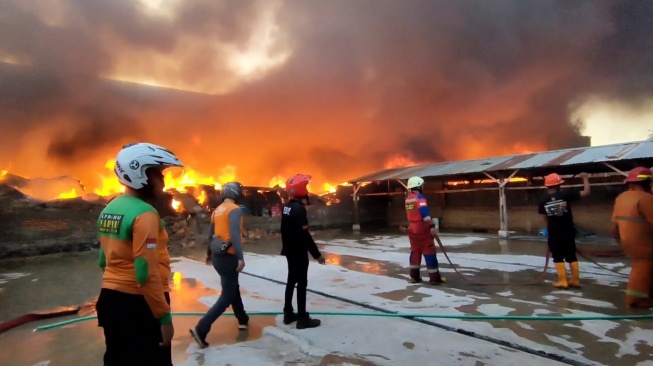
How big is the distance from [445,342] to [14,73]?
18.7 m

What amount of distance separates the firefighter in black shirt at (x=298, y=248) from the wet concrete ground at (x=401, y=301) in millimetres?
326

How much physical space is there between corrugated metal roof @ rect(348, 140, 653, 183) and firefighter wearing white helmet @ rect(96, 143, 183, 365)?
1171 cm

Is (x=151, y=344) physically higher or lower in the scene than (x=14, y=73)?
lower

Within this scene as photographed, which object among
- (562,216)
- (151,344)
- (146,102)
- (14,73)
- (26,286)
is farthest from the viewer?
(146,102)

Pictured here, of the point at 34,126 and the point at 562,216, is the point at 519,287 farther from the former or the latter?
the point at 34,126

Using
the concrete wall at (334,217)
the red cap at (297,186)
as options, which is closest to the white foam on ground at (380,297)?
the red cap at (297,186)

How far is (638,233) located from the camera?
452 cm

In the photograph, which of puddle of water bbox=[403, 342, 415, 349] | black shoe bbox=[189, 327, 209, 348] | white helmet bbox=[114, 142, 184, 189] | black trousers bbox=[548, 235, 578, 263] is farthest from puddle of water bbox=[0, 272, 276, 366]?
black trousers bbox=[548, 235, 578, 263]

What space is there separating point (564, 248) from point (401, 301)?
2.54 metres

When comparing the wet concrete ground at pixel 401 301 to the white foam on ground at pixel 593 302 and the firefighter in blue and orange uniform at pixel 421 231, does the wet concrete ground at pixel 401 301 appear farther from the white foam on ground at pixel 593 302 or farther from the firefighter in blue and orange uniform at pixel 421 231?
the firefighter in blue and orange uniform at pixel 421 231

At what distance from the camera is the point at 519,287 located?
6078 mm

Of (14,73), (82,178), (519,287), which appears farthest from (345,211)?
(14,73)

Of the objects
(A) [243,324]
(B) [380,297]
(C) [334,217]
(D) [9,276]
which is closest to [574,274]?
(B) [380,297]

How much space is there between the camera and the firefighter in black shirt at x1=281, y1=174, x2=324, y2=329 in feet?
14.1
